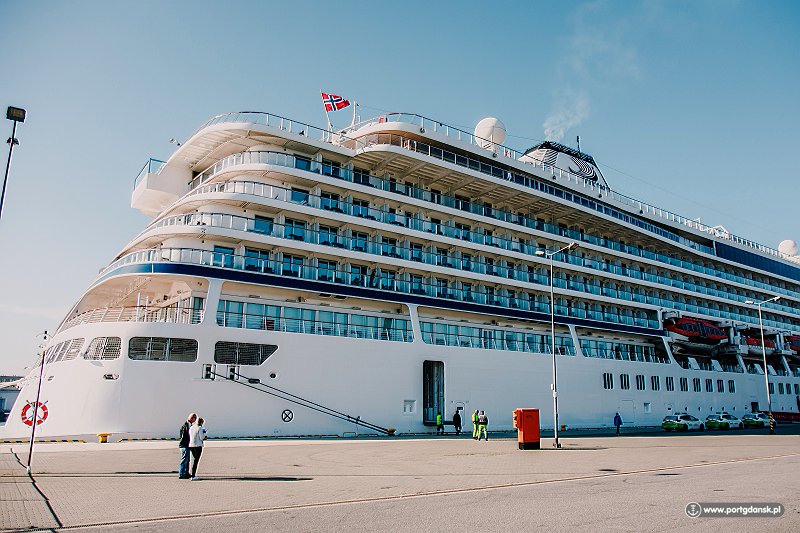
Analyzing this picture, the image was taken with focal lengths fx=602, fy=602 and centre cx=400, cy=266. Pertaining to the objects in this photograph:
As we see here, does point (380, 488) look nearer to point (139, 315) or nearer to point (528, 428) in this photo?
point (528, 428)

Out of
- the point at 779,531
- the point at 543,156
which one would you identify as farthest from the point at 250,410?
the point at 543,156

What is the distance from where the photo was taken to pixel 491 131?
4172 cm

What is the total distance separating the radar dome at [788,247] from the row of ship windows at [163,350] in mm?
75891

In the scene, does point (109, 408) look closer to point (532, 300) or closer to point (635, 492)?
point (635, 492)

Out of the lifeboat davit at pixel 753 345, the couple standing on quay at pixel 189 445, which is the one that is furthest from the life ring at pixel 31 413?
the lifeboat davit at pixel 753 345

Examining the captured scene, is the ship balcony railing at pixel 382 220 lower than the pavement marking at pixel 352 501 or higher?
higher

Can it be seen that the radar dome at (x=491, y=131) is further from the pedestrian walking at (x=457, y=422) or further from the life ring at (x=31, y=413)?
the life ring at (x=31, y=413)

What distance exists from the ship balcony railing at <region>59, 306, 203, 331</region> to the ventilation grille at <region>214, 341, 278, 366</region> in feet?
5.31

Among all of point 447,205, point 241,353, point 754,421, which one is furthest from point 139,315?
point 754,421

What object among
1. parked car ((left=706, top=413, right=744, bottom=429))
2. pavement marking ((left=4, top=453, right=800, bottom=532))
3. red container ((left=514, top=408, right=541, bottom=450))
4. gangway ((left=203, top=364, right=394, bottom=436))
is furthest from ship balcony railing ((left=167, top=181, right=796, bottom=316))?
pavement marking ((left=4, top=453, right=800, bottom=532))

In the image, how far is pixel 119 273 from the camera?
27.0m

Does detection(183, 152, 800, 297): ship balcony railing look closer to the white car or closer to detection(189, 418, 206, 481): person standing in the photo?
the white car

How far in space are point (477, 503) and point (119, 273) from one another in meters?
21.6

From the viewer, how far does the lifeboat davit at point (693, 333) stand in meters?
48.9
